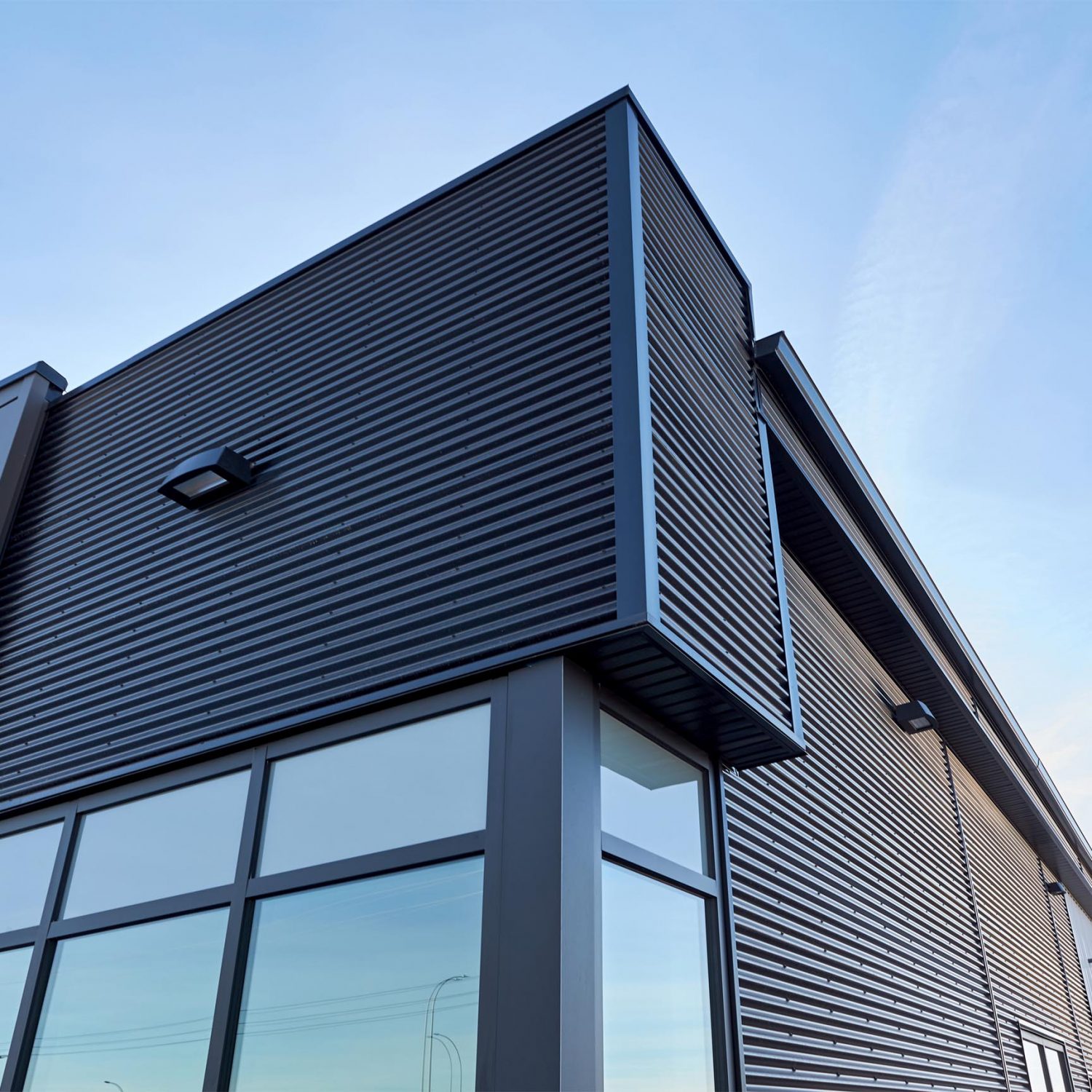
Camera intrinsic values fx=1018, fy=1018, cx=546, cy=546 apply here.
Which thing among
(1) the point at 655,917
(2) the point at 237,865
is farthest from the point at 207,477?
(1) the point at 655,917

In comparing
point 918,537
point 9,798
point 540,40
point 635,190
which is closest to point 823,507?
point 635,190

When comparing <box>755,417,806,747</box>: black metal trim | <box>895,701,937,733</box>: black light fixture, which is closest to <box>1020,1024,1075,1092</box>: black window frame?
<box>895,701,937,733</box>: black light fixture

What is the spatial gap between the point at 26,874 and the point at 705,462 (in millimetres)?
4177

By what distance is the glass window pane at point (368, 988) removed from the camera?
3521mm

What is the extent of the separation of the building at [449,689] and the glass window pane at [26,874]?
22 mm

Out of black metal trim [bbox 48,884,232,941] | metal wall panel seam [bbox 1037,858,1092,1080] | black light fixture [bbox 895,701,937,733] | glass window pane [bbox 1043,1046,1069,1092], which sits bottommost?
black metal trim [bbox 48,884,232,941]

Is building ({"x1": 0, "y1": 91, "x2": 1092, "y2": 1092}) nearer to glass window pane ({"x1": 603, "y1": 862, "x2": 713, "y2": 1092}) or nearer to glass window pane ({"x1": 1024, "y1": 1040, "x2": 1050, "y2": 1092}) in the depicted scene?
Answer: glass window pane ({"x1": 603, "y1": 862, "x2": 713, "y2": 1092})

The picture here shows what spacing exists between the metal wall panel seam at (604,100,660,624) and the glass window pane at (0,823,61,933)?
358 cm

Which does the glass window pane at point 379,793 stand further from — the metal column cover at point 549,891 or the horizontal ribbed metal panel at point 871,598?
the horizontal ribbed metal panel at point 871,598

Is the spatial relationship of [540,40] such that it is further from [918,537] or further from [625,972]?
[918,537]

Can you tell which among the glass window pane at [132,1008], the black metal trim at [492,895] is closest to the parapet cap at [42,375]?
the glass window pane at [132,1008]

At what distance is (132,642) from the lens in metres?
5.61

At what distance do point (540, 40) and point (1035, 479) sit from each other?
11003 mm

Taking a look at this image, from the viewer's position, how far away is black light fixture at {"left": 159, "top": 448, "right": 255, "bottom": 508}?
553 centimetres
